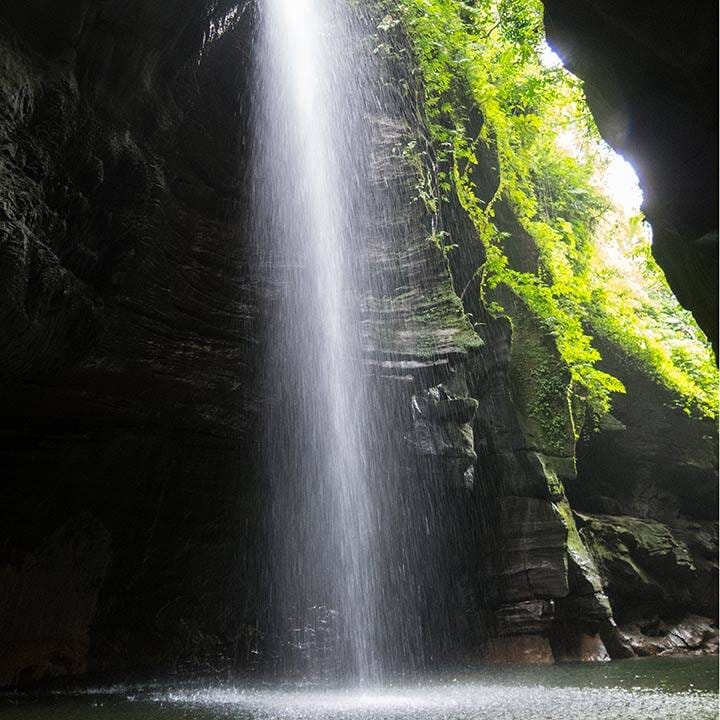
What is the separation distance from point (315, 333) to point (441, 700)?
4.67 m

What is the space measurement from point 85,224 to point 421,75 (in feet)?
23.8

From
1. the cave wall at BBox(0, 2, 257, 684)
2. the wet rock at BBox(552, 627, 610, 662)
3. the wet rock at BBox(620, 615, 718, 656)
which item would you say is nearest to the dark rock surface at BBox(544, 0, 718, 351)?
the cave wall at BBox(0, 2, 257, 684)

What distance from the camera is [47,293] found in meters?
5.76

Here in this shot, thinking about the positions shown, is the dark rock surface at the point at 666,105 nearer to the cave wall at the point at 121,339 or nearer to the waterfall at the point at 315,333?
the cave wall at the point at 121,339

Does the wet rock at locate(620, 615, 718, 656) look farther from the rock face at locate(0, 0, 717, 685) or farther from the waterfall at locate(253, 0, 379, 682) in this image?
the waterfall at locate(253, 0, 379, 682)

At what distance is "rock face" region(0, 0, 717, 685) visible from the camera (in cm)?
593

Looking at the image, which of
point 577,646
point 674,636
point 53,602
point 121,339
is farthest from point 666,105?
point 674,636

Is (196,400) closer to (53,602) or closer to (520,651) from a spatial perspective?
(53,602)

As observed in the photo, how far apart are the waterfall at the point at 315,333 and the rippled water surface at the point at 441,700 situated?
2281mm

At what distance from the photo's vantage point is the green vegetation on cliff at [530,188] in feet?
36.4

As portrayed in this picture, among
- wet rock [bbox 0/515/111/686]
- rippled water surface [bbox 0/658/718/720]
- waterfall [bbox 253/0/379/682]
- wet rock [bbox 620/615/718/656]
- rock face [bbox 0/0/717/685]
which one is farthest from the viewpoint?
wet rock [bbox 620/615/718/656]

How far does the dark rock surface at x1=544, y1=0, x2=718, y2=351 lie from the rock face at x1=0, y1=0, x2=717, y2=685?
4320 mm

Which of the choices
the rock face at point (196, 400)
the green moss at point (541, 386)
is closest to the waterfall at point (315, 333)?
the rock face at point (196, 400)

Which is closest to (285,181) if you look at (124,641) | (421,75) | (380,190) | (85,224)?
(380,190)
